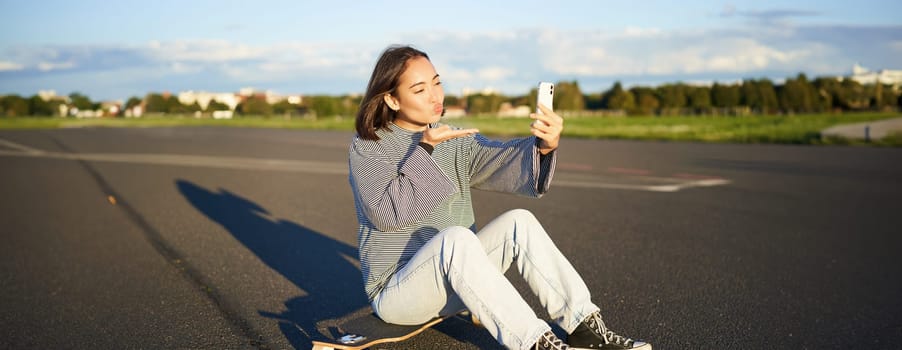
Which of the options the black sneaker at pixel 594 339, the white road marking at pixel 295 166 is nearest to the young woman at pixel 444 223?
the black sneaker at pixel 594 339

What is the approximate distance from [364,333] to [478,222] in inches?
198

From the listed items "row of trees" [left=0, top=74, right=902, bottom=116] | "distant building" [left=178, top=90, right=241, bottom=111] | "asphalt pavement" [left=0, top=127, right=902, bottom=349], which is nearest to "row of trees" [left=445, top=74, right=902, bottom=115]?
"row of trees" [left=0, top=74, right=902, bottom=116]

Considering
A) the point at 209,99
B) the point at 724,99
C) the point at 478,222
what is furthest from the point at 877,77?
the point at 209,99

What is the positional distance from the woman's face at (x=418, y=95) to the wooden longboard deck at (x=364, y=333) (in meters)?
0.91

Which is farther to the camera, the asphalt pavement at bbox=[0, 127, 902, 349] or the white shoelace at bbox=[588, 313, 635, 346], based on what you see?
the asphalt pavement at bbox=[0, 127, 902, 349]

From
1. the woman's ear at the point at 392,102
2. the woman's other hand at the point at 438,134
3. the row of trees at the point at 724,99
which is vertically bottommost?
the row of trees at the point at 724,99

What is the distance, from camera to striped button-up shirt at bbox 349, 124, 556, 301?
3254mm

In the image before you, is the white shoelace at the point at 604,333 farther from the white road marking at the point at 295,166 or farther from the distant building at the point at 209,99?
the distant building at the point at 209,99

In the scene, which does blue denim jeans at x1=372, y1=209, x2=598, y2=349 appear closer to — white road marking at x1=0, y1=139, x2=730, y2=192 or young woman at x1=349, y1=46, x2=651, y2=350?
young woman at x1=349, y1=46, x2=651, y2=350

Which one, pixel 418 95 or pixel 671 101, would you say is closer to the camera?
pixel 418 95

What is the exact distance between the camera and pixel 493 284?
310 cm

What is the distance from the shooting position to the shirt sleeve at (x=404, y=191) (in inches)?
127

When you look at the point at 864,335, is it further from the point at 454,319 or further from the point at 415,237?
the point at 415,237

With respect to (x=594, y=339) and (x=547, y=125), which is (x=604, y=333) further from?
(x=547, y=125)
